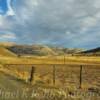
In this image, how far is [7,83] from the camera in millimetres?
20219

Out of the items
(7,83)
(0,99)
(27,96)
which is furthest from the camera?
(7,83)

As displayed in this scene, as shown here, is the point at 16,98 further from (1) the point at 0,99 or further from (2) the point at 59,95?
(2) the point at 59,95

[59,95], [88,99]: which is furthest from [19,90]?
[88,99]

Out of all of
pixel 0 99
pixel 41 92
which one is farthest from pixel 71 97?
pixel 0 99

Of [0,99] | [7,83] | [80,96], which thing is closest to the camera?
[0,99]

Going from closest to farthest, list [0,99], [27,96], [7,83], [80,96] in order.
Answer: [0,99], [27,96], [80,96], [7,83]

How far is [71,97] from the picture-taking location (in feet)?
55.7

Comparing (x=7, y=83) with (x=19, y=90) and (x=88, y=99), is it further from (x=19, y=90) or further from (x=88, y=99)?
(x=88, y=99)

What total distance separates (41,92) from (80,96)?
82.0 inches

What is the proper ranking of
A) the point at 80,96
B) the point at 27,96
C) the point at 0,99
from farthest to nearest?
the point at 80,96 < the point at 27,96 < the point at 0,99

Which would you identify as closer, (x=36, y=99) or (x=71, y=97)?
(x=36, y=99)

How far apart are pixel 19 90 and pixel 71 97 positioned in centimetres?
283

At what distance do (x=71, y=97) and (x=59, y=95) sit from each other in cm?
68

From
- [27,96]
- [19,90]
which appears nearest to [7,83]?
[19,90]
